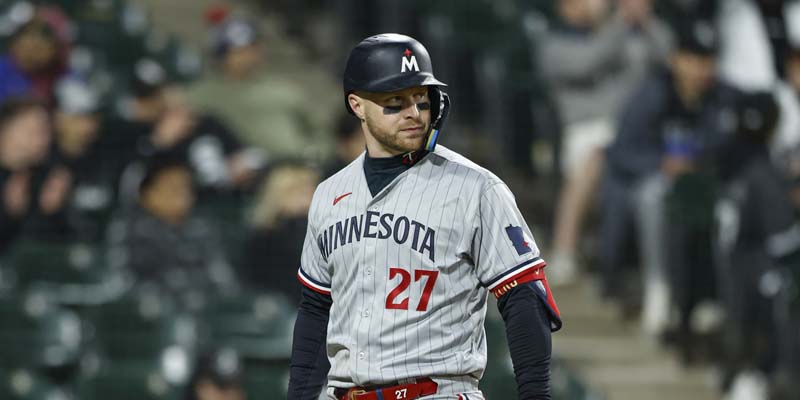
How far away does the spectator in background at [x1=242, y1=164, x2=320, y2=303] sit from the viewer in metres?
6.03

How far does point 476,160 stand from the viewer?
6680 millimetres

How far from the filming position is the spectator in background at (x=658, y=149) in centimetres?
649

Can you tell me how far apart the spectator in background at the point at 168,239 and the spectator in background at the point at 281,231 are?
0.70ft

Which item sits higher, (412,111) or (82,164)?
(82,164)

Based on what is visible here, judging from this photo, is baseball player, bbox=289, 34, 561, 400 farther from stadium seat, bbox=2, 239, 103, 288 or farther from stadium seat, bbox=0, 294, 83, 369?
stadium seat, bbox=2, 239, 103, 288

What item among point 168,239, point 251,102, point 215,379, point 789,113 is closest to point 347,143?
point 168,239

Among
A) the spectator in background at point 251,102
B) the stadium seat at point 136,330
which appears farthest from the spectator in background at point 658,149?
the stadium seat at point 136,330

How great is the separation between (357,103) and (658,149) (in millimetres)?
4011

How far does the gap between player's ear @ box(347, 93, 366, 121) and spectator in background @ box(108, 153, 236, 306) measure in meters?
3.33

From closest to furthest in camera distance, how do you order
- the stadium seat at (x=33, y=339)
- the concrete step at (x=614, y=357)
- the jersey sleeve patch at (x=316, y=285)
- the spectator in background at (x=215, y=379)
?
the jersey sleeve patch at (x=316, y=285) < the spectator in background at (x=215, y=379) < the stadium seat at (x=33, y=339) < the concrete step at (x=614, y=357)

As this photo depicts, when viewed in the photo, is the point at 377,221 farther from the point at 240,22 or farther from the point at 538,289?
the point at 240,22

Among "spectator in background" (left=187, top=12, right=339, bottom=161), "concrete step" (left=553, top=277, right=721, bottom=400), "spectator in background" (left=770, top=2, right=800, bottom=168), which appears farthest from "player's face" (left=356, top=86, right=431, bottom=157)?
"spectator in background" (left=187, top=12, right=339, bottom=161)

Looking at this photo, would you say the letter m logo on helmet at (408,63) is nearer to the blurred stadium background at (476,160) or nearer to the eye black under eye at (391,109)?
the eye black under eye at (391,109)

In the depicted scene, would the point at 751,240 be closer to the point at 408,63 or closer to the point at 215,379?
the point at 215,379
